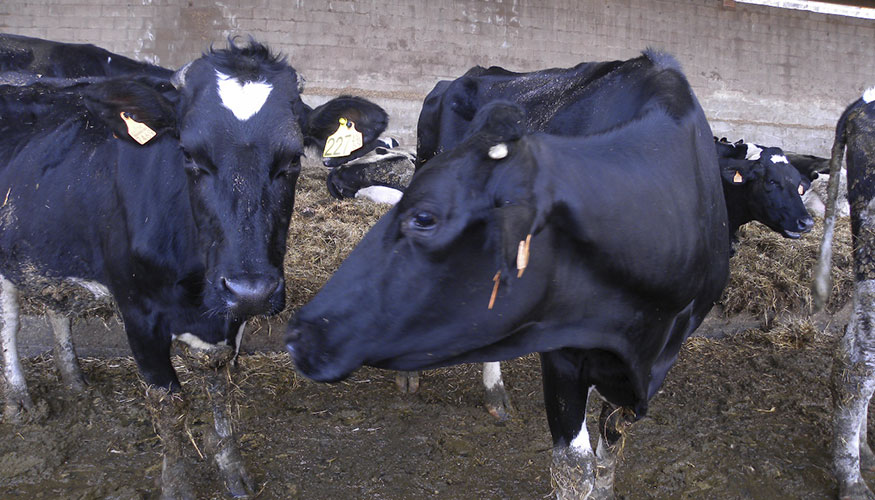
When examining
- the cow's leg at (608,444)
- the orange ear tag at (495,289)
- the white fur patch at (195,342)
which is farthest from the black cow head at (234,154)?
the cow's leg at (608,444)

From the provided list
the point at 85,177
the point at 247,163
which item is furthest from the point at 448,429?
the point at 85,177

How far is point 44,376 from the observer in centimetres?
423

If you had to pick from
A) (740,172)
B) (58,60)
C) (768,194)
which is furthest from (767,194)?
(58,60)

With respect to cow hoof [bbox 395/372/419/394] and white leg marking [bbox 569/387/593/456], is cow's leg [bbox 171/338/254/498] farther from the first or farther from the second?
white leg marking [bbox 569/387/593/456]

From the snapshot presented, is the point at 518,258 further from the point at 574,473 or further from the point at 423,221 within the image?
the point at 574,473

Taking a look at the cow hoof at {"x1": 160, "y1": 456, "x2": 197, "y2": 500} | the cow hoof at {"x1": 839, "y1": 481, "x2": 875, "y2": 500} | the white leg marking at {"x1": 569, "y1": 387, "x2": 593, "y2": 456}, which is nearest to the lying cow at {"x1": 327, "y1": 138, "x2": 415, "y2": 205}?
the cow hoof at {"x1": 160, "y1": 456, "x2": 197, "y2": 500}

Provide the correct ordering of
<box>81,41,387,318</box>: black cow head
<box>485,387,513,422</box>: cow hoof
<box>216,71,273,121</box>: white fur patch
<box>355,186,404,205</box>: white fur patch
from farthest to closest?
<box>355,186,404,205</box>: white fur patch
<box>485,387,513,422</box>: cow hoof
<box>216,71,273,121</box>: white fur patch
<box>81,41,387,318</box>: black cow head

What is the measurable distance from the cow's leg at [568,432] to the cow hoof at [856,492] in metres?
1.50

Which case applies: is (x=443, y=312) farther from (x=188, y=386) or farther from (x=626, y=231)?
(x=188, y=386)

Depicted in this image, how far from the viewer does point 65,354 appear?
4.05 meters

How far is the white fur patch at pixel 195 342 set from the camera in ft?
9.54

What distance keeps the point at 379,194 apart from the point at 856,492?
218 inches

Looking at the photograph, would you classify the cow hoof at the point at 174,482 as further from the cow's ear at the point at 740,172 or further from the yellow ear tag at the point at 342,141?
the cow's ear at the point at 740,172

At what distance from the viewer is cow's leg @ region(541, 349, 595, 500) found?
2.52 metres
